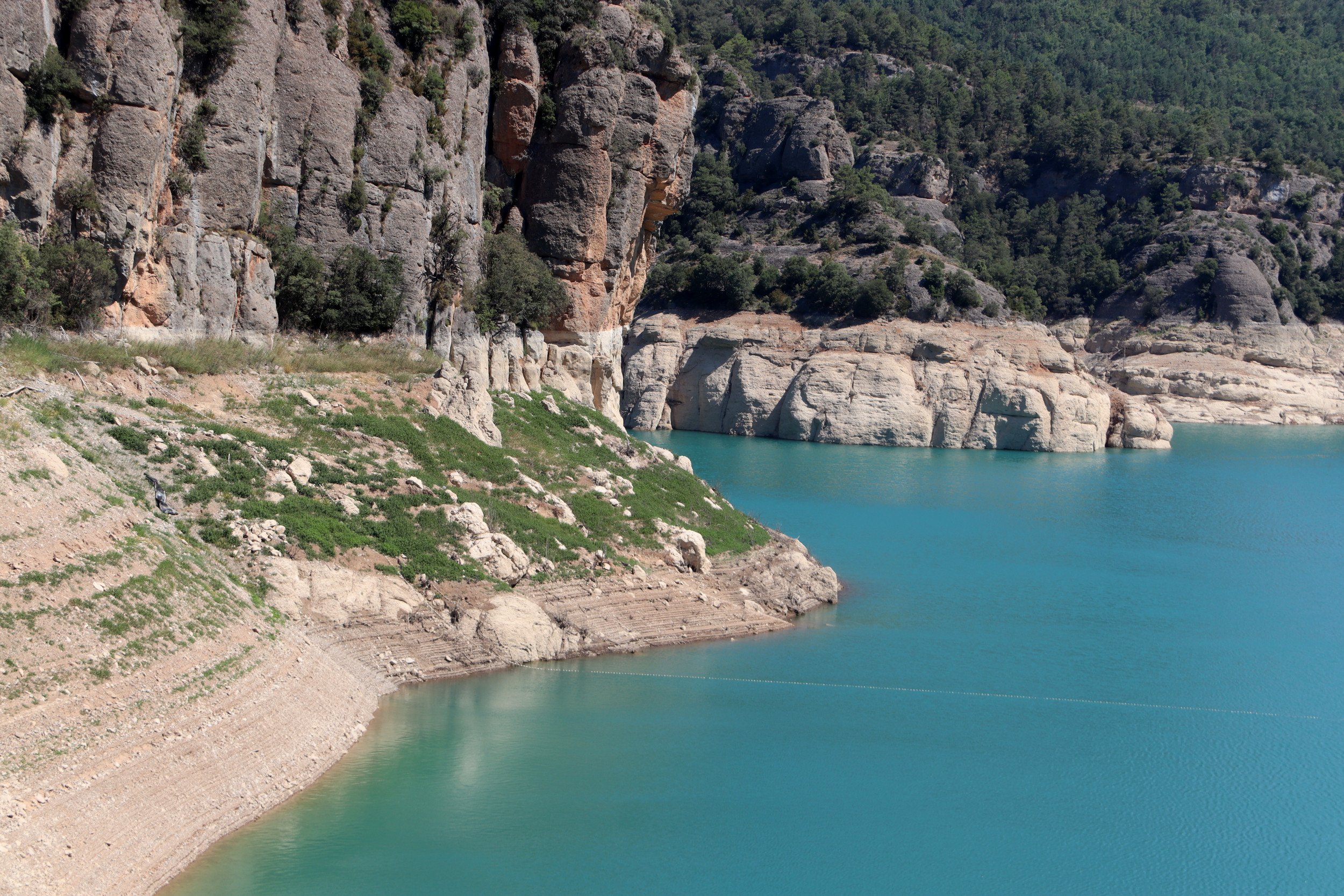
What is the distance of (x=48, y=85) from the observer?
23.7 metres

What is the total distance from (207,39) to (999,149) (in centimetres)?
10938

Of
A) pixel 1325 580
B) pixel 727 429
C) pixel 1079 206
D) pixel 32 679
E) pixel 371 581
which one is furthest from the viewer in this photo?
pixel 1079 206

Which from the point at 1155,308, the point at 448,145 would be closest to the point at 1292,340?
the point at 1155,308

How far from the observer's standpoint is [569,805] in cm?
1670

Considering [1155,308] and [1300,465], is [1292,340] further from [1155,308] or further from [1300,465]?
[1300,465]

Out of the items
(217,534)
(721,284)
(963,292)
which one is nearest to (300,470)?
(217,534)

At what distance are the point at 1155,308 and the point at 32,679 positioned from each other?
4227 inches

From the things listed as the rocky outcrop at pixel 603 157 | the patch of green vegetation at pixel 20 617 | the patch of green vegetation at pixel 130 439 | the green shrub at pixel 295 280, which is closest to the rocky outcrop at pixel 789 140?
the rocky outcrop at pixel 603 157

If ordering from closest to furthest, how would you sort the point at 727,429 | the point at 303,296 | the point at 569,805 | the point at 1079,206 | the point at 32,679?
the point at 32,679 < the point at 569,805 < the point at 303,296 < the point at 727,429 < the point at 1079,206

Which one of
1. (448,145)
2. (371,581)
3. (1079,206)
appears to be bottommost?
(371,581)

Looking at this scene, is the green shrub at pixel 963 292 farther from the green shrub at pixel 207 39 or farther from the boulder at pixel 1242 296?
the green shrub at pixel 207 39

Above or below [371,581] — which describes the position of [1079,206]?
above

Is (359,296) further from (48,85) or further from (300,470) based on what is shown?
(300,470)

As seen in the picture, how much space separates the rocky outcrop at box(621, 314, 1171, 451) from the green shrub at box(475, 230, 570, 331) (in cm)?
3966
